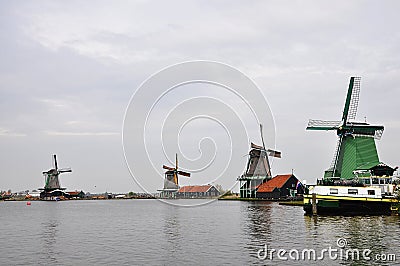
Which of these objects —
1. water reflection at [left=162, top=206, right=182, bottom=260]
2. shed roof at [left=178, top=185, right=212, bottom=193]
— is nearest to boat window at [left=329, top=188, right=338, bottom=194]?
water reflection at [left=162, top=206, right=182, bottom=260]

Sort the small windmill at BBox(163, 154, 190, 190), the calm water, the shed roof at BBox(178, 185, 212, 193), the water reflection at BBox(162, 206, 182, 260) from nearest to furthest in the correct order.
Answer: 1. the calm water
2. the water reflection at BBox(162, 206, 182, 260)
3. the small windmill at BBox(163, 154, 190, 190)
4. the shed roof at BBox(178, 185, 212, 193)

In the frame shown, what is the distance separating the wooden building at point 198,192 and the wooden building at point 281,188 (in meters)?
50.3

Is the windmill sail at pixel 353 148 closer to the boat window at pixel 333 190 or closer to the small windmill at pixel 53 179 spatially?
the boat window at pixel 333 190

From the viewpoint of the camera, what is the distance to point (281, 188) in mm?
127125

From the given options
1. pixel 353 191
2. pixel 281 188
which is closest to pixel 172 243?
pixel 353 191

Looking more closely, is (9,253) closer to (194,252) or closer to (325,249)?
(194,252)

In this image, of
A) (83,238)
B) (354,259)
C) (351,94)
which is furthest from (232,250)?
(351,94)

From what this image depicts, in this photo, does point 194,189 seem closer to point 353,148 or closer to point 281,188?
point 281,188

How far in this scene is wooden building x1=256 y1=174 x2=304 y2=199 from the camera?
127125mm

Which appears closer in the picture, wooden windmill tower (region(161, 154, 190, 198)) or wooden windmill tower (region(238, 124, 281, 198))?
wooden windmill tower (region(238, 124, 281, 198))

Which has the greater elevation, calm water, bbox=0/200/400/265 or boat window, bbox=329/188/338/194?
boat window, bbox=329/188/338/194

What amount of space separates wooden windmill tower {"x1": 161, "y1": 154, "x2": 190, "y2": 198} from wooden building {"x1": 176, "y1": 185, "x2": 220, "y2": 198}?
463 cm

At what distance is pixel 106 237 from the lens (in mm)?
40500

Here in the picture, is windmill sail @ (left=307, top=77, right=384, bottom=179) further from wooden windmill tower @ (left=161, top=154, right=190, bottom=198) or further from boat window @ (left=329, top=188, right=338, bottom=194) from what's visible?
wooden windmill tower @ (left=161, top=154, right=190, bottom=198)
